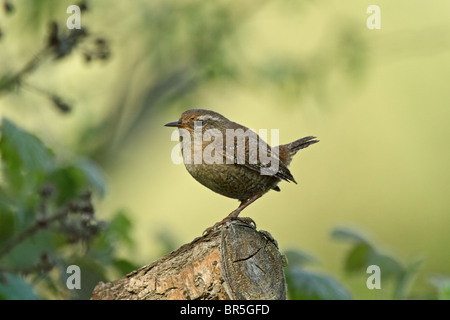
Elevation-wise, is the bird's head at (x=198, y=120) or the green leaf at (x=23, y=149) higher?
the bird's head at (x=198, y=120)

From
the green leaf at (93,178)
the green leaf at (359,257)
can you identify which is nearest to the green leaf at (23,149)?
the green leaf at (93,178)

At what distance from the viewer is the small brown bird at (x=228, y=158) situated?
136 inches

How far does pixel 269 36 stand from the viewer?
8828mm

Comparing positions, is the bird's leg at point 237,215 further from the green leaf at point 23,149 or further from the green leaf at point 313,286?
the green leaf at point 23,149

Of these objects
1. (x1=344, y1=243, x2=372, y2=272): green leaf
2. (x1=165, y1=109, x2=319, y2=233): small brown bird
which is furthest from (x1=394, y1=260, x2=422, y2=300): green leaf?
(x1=165, y1=109, x2=319, y2=233): small brown bird

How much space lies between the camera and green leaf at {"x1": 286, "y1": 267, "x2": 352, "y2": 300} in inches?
147

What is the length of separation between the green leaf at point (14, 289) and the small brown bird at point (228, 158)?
114 cm

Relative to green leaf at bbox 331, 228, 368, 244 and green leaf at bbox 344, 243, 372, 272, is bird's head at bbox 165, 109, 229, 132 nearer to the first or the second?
green leaf at bbox 331, 228, 368, 244

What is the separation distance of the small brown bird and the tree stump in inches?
20.1

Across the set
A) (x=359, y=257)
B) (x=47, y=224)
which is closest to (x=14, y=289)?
(x=47, y=224)

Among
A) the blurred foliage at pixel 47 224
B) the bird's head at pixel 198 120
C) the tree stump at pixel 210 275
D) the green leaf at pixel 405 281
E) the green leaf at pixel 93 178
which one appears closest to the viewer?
the tree stump at pixel 210 275

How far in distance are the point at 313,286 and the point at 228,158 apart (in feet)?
3.29

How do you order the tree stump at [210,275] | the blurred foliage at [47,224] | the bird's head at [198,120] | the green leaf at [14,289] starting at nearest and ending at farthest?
the tree stump at [210,275] → the green leaf at [14,289] → the blurred foliage at [47,224] → the bird's head at [198,120]
